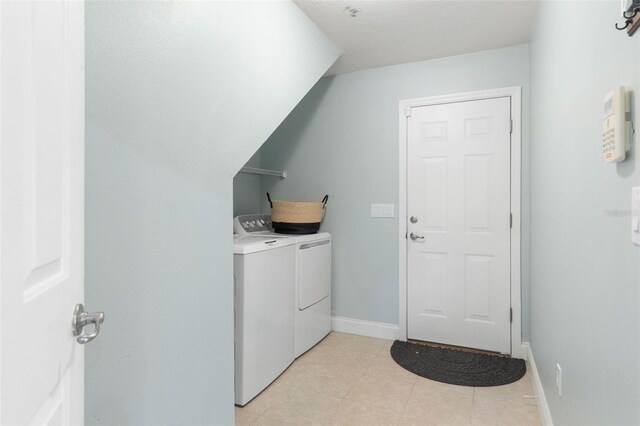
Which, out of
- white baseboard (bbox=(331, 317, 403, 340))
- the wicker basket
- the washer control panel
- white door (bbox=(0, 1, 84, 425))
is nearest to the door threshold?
white baseboard (bbox=(331, 317, 403, 340))

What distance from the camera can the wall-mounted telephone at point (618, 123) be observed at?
2.69ft

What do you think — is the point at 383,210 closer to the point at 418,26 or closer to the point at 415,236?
the point at 415,236

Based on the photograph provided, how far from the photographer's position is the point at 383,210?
318cm

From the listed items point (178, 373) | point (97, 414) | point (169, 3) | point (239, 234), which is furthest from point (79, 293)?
point (239, 234)

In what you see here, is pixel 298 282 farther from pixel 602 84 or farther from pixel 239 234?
pixel 602 84

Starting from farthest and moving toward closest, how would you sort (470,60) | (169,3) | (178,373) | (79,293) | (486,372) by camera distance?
(470,60) < (486,372) < (178,373) < (169,3) < (79,293)

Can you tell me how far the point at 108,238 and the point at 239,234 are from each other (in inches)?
63.9

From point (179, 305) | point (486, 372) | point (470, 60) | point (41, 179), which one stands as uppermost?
point (470, 60)

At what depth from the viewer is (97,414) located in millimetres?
1082

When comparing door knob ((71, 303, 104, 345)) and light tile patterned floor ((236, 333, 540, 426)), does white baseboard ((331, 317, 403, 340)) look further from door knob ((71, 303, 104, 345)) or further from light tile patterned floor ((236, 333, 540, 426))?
door knob ((71, 303, 104, 345))

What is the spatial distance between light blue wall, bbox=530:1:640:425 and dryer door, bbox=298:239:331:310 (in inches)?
62.1

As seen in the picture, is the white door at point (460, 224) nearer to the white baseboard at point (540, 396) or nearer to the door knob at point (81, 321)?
the white baseboard at point (540, 396)

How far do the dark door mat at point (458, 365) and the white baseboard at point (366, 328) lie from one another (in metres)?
0.18

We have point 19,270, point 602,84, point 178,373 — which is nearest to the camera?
point 19,270
